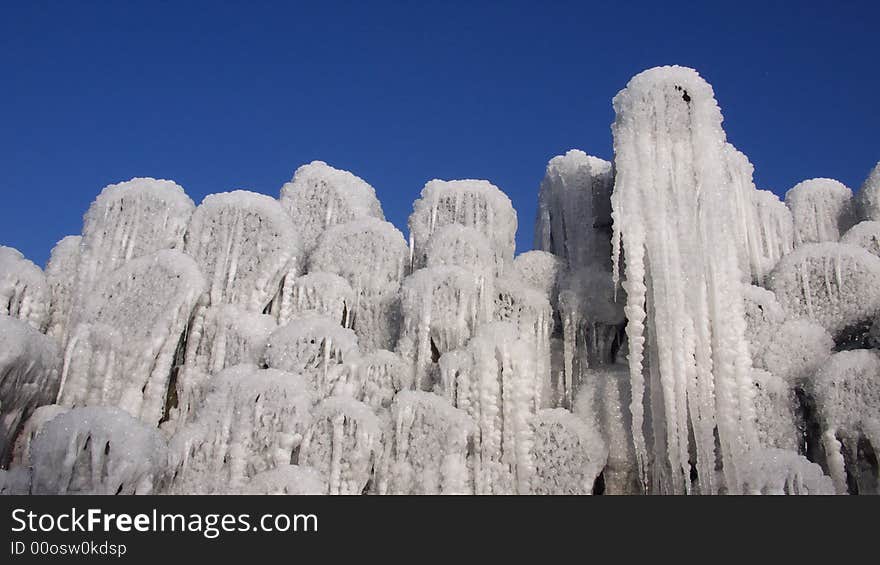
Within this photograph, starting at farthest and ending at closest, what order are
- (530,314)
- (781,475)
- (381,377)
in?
(530,314), (381,377), (781,475)

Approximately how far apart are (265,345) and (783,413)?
7925mm

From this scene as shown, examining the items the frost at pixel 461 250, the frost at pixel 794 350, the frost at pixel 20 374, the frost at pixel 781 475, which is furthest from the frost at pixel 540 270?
the frost at pixel 20 374

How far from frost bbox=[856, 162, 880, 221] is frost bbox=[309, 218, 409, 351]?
944cm

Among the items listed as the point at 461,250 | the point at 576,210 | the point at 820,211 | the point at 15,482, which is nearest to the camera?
the point at 15,482

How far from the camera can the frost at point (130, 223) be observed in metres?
14.4

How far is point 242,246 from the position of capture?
1468cm

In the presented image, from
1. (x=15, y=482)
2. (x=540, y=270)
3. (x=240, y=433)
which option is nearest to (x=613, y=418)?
(x=540, y=270)

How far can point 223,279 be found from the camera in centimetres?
1433

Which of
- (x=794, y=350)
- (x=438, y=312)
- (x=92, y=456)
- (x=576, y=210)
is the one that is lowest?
(x=92, y=456)

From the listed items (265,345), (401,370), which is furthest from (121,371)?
(401,370)

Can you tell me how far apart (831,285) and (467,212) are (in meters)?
6.70

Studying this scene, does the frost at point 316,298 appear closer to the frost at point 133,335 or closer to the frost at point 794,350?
the frost at point 133,335

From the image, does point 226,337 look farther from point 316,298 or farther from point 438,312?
point 438,312
